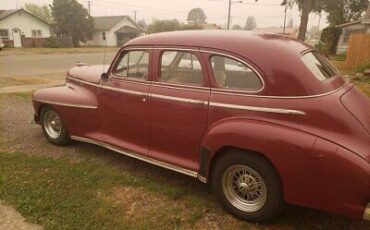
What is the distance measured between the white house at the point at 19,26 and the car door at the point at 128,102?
3962 centimetres

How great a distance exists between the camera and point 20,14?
42.1 metres

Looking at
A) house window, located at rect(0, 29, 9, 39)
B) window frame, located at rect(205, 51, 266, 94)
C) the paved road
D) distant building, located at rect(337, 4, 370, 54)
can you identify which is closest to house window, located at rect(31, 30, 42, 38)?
house window, located at rect(0, 29, 9, 39)

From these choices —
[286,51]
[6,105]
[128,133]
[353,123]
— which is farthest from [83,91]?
[6,105]

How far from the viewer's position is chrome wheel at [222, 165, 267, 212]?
3.57 m

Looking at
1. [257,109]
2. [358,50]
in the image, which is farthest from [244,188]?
[358,50]

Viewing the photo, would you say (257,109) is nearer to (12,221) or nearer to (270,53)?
(270,53)

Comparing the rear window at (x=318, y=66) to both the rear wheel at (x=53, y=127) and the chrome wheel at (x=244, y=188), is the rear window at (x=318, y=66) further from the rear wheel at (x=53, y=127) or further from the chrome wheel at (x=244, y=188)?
the rear wheel at (x=53, y=127)

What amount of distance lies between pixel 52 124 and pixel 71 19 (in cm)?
4298

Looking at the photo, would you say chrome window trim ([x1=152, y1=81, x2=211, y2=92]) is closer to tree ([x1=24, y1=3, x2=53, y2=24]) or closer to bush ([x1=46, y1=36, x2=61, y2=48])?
bush ([x1=46, y1=36, x2=61, y2=48])

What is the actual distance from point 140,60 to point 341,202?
2983mm

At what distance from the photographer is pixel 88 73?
213 inches

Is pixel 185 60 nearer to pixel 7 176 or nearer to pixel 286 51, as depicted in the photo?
pixel 286 51

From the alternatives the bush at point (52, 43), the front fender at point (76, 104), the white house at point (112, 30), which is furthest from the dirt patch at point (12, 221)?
the white house at point (112, 30)

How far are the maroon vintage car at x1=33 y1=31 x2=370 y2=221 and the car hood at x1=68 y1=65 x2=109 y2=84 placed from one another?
0.26 meters
